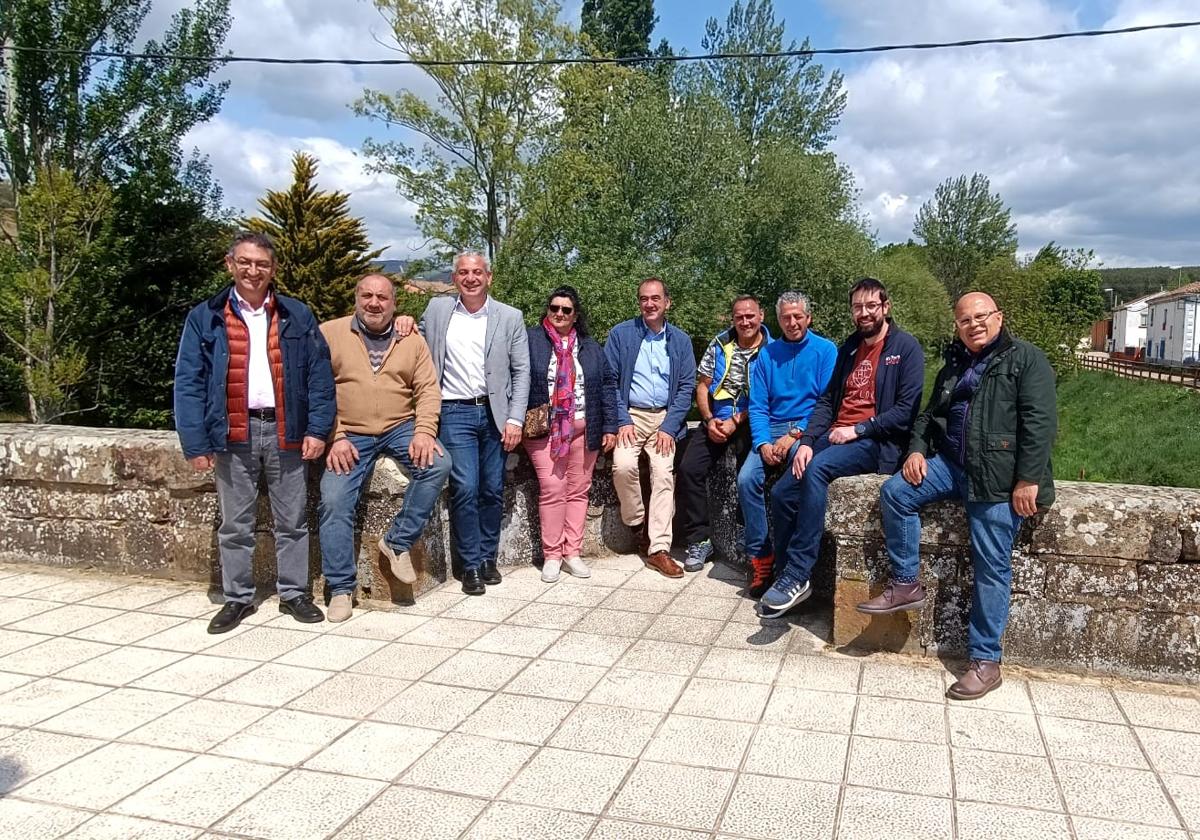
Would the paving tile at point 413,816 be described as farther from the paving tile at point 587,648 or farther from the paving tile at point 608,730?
the paving tile at point 587,648

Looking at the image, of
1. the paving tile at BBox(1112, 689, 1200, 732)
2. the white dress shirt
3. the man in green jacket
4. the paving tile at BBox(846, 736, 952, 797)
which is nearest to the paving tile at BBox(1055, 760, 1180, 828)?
the paving tile at BBox(846, 736, 952, 797)

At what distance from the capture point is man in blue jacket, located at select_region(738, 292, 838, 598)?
480 centimetres

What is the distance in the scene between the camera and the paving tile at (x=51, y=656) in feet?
12.1

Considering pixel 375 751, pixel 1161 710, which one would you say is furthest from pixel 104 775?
pixel 1161 710

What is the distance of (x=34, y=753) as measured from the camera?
295cm

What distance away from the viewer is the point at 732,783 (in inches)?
111

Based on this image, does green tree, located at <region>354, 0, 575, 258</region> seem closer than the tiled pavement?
No

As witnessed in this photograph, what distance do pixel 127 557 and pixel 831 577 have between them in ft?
13.3

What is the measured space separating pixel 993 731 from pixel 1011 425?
122 cm

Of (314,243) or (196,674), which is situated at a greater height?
(314,243)

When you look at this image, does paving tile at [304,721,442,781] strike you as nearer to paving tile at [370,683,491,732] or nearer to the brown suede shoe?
paving tile at [370,683,491,732]

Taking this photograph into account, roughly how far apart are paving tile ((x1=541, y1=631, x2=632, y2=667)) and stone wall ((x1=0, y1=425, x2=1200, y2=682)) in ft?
3.31

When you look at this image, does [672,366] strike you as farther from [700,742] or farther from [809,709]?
[700,742]

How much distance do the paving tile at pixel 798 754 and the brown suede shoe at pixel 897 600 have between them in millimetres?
781
